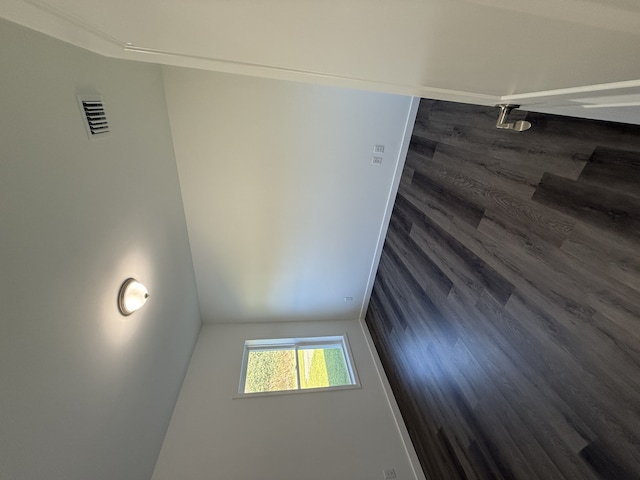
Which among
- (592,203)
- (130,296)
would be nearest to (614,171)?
(592,203)

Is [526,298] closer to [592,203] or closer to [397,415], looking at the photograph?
[592,203]

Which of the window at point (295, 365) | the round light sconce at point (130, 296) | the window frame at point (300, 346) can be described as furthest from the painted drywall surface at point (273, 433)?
the round light sconce at point (130, 296)

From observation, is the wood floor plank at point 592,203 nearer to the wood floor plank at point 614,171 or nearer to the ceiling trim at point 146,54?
the wood floor plank at point 614,171

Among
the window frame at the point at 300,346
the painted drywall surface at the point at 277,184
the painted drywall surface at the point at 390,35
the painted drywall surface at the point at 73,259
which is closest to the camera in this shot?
the painted drywall surface at the point at 390,35

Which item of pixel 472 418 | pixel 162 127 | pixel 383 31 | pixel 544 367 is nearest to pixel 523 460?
pixel 472 418

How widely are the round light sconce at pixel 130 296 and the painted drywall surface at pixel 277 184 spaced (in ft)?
3.46

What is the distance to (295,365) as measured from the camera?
2840 millimetres

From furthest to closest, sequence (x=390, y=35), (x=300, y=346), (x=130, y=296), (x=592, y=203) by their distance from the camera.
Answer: (x=300, y=346)
(x=130, y=296)
(x=592, y=203)
(x=390, y=35)

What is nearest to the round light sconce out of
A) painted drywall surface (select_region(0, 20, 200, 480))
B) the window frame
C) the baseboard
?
painted drywall surface (select_region(0, 20, 200, 480))

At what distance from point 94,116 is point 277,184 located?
52.8 inches

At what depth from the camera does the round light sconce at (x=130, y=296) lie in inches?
52.8

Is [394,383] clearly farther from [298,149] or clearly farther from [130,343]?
[298,149]

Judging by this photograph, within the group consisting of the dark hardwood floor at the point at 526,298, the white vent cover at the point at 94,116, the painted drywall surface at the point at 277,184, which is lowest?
the dark hardwood floor at the point at 526,298

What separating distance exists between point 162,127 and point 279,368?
264cm
